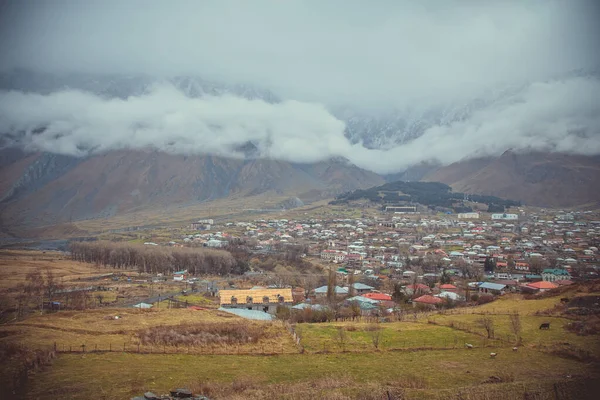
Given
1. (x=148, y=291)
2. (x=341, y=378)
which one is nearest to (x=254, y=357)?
(x=341, y=378)

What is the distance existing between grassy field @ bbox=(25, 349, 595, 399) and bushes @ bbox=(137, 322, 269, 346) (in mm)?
2802

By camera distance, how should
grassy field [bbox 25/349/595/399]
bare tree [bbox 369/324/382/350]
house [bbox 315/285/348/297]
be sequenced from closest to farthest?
grassy field [bbox 25/349/595/399]
bare tree [bbox 369/324/382/350]
house [bbox 315/285/348/297]

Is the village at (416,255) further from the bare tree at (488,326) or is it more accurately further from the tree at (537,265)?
the bare tree at (488,326)

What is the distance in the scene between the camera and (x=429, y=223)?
14888 centimetres

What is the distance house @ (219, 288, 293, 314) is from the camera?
48.1m

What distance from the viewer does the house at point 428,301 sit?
45.2 meters

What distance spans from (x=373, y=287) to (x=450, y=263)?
28.7m

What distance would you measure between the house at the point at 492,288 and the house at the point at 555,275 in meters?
13.9

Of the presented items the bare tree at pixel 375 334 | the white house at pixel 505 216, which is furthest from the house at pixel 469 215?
the bare tree at pixel 375 334

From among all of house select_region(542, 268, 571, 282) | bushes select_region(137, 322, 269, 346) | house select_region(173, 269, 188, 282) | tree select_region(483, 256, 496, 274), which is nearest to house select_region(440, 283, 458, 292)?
house select_region(542, 268, 571, 282)

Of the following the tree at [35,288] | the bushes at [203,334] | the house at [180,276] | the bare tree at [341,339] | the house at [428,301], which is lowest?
the house at [180,276]

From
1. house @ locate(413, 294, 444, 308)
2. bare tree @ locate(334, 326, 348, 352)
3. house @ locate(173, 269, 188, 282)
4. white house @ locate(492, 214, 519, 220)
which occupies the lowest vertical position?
house @ locate(173, 269, 188, 282)

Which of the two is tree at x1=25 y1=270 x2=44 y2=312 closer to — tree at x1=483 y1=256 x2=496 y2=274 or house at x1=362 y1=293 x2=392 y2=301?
house at x1=362 y1=293 x2=392 y2=301

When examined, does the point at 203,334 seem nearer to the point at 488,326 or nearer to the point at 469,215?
the point at 488,326
